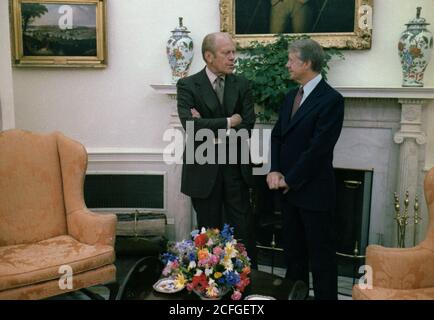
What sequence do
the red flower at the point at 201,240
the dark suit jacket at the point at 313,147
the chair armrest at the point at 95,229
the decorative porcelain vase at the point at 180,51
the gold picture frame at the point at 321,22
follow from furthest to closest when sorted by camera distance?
the decorative porcelain vase at the point at 180,51
the gold picture frame at the point at 321,22
the chair armrest at the point at 95,229
the dark suit jacket at the point at 313,147
the red flower at the point at 201,240

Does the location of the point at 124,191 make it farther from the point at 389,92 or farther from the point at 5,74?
the point at 389,92

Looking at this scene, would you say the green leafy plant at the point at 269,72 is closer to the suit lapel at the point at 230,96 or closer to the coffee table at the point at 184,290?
the suit lapel at the point at 230,96

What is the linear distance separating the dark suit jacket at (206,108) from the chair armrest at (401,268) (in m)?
0.97

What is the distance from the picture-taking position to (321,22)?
351 cm

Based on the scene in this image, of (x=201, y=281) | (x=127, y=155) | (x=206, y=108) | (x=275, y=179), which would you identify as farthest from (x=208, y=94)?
(x=127, y=155)

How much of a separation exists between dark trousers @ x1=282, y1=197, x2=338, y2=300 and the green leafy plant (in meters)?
0.92

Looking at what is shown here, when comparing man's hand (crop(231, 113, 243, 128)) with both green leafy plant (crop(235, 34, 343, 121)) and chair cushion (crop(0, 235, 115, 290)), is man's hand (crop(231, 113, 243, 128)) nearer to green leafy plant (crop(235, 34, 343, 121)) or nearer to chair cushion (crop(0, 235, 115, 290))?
green leafy plant (crop(235, 34, 343, 121))

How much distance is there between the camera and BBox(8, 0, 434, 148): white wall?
3807mm

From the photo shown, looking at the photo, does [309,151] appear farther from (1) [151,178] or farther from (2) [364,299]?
(1) [151,178]

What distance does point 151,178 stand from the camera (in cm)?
398

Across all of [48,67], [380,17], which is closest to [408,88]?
[380,17]

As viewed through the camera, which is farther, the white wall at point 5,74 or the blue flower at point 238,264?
the white wall at point 5,74

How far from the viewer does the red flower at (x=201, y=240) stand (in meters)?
1.96

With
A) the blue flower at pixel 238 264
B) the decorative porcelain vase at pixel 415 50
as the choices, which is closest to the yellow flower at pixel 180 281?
the blue flower at pixel 238 264
